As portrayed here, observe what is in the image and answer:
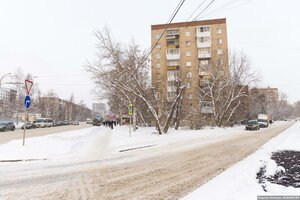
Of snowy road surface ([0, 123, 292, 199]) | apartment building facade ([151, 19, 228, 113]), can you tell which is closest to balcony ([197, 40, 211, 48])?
apartment building facade ([151, 19, 228, 113])

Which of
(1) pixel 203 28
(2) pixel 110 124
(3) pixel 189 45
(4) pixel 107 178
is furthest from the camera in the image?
(3) pixel 189 45

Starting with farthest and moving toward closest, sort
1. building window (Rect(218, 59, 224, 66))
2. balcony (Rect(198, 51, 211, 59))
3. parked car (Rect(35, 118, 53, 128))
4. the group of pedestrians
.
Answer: balcony (Rect(198, 51, 211, 59)) < parked car (Rect(35, 118, 53, 128)) < building window (Rect(218, 59, 224, 66)) < the group of pedestrians

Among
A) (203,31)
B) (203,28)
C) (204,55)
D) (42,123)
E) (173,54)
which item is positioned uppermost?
(203,28)

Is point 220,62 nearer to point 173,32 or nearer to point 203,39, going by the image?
point 203,39

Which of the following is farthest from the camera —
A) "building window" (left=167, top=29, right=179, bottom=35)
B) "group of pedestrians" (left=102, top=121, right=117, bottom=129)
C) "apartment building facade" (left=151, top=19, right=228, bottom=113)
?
→ "building window" (left=167, top=29, right=179, bottom=35)

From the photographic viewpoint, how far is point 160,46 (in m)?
60.9

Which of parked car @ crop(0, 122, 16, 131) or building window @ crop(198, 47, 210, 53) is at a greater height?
building window @ crop(198, 47, 210, 53)

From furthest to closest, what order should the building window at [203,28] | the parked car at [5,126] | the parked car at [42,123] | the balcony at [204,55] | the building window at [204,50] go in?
the building window at [203,28]
the building window at [204,50]
the balcony at [204,55]
the parked car at [42,123]
the parked car at [5,126]

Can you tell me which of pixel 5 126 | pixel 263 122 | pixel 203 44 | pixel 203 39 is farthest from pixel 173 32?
pixel 5 126

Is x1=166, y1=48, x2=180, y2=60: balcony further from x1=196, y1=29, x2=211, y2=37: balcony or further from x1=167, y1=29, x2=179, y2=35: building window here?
x1=196, y1=29, x2=211, y2=37: balcony

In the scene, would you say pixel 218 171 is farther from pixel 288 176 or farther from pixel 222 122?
pixel 222 122

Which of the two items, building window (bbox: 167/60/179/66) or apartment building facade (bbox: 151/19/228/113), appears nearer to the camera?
apartment building facade (bbox: 151/19/228/113)

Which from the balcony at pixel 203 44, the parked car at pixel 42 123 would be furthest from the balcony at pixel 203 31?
the parked car at pixel 42 123

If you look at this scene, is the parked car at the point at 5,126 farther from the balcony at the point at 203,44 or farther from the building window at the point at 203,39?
the building window at the point at 203,39
